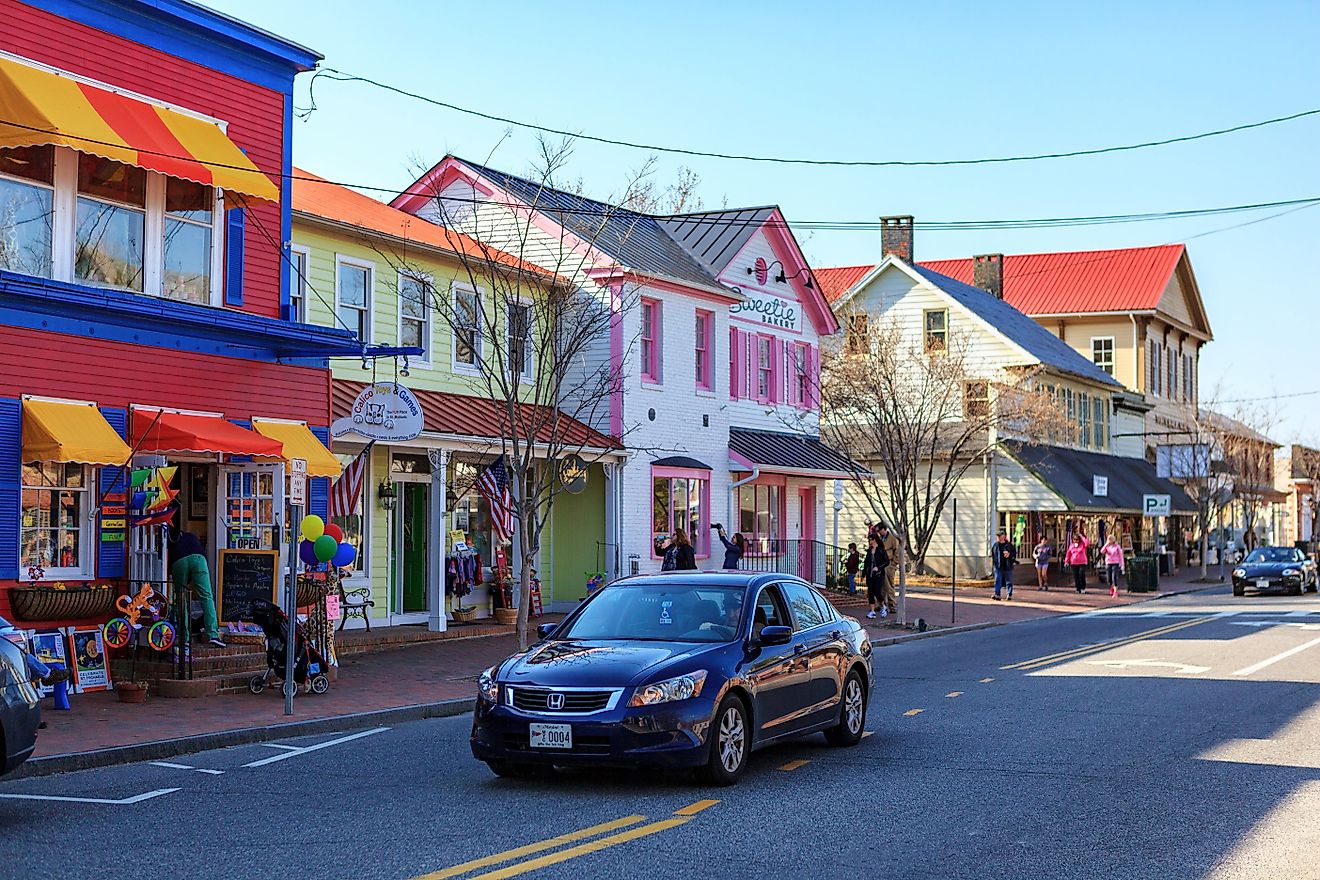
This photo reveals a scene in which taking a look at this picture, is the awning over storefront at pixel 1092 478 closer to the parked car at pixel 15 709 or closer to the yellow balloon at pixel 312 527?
the yellow balloon at pixel 312 527

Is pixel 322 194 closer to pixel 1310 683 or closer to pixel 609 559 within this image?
pixel 609 559

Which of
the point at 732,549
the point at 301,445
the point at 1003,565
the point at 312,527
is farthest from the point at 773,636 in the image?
the point at 1003,565

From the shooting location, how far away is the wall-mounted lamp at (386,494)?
940 inches

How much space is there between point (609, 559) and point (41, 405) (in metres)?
14.0

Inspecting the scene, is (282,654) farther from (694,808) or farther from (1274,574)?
(1274,574)

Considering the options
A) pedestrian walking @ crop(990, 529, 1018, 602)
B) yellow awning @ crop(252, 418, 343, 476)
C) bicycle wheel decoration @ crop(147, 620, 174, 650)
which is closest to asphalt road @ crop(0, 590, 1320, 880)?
bicycle wheel decoration @ crop(147, 620, 174, 650)

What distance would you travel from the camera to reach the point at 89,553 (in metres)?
16.8

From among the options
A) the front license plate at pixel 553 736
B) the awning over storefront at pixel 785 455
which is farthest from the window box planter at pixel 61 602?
the awning over storefront at pixel 785 455

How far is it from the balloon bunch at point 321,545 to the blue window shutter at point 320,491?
4.57 feet

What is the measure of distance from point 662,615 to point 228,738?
4.54 m

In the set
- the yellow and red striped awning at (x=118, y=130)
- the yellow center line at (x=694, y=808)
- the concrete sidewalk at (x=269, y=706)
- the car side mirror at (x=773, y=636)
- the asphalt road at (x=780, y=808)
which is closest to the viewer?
the asphalt road at (x=780, y=808)

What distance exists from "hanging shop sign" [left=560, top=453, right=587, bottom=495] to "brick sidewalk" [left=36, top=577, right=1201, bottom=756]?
2864 mm

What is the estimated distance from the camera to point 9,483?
623 inches

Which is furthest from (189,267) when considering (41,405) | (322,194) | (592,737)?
(592,737)
